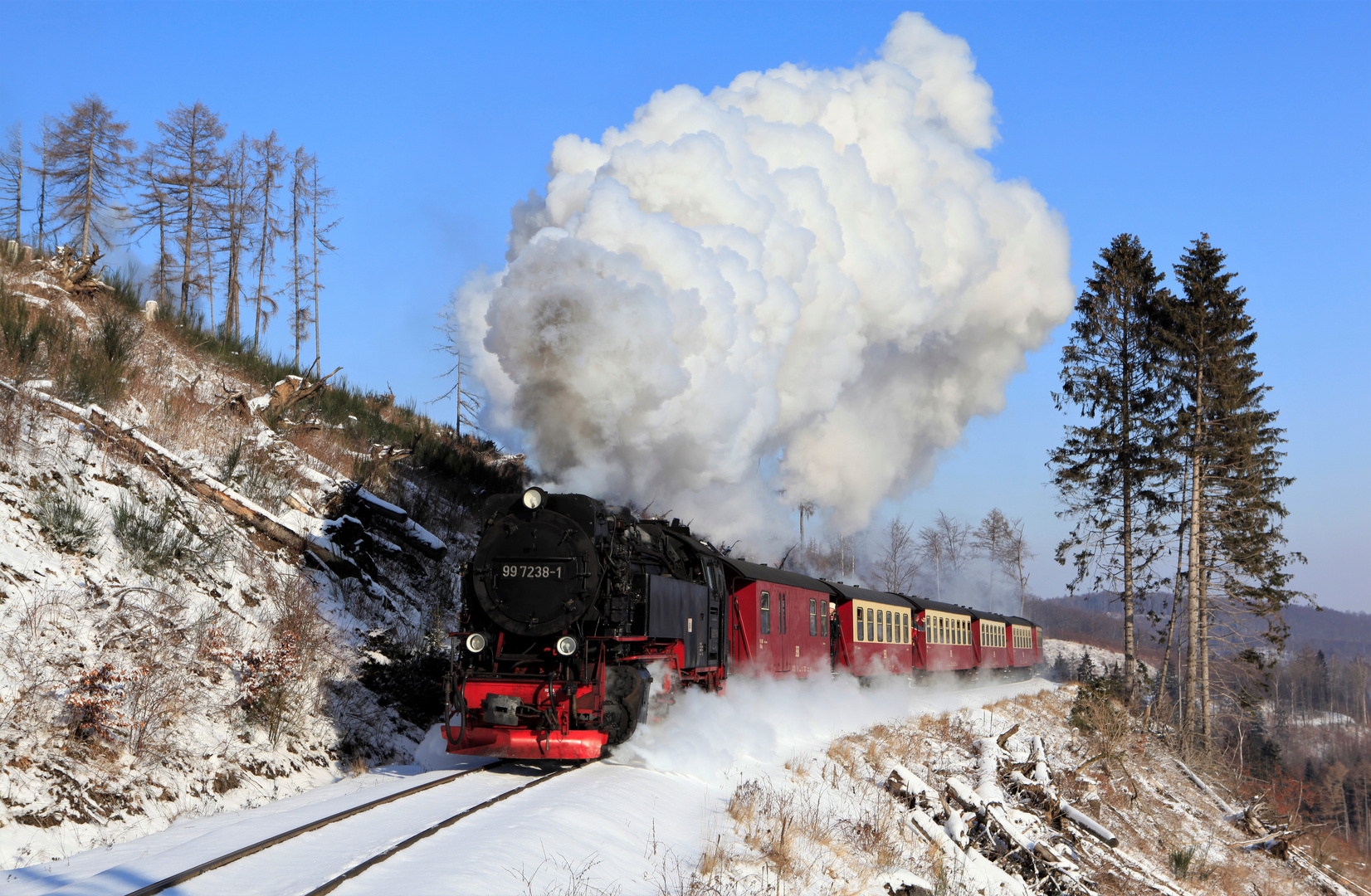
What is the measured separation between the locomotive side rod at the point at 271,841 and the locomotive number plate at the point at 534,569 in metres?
2.05

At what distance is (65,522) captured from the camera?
9383mm

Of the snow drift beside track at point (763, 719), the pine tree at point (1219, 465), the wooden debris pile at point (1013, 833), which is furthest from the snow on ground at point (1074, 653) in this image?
the wooden debris pile at point (1013, 833)

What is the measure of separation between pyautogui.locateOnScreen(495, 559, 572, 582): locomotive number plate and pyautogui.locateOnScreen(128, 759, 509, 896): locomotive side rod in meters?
2.05

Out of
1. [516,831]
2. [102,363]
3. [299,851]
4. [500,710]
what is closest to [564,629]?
[500,710]

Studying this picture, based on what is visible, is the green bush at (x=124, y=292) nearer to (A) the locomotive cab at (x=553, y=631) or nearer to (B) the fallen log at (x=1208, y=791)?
(A) the locomotive cab at (x=553, y=631)

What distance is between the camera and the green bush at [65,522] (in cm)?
924

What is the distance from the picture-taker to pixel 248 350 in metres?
21.5

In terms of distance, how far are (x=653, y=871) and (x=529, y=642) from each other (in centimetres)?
357

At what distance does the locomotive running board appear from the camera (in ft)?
29.5

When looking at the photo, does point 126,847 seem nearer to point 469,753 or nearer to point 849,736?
point 469,753

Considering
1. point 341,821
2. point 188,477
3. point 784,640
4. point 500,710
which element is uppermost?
point 188,477

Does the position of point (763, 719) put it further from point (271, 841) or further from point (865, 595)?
point (271, 841)

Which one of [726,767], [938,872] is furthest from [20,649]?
[938,872]

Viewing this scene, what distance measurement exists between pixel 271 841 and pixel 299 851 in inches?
8.9
